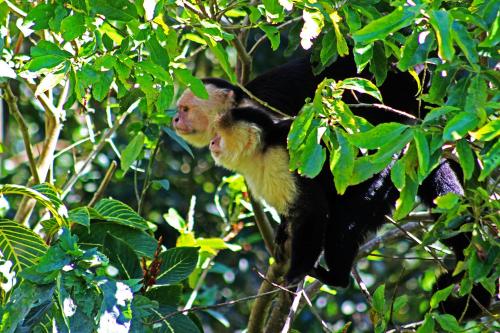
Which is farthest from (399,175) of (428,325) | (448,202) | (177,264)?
→ (177,264)

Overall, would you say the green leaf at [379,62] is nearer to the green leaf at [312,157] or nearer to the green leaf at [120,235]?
the green leaf at [312,157]

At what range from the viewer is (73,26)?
2174 millimetres

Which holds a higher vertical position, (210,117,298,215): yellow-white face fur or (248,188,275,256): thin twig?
(210,117,298,215): yellow-white face fur

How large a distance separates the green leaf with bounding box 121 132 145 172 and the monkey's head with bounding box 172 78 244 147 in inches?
19.8

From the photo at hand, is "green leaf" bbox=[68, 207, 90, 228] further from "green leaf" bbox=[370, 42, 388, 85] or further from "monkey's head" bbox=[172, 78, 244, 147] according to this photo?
"monkey's head" bbox=[172, 78, 244, 147]

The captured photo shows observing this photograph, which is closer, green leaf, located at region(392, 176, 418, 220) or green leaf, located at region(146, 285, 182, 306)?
green leaf, located at region(392, 176, 418, 220)

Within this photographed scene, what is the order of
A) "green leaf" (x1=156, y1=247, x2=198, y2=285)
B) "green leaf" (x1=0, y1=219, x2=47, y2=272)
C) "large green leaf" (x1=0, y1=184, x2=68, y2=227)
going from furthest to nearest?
"green leaf" (x1=156, y1=247, x2=198, y2=285) < "green leaf" (x1=0, y1=219, x2=47, y2=272) < "large green leaf" (x1=0, y1=184, x2=68, y2=227)

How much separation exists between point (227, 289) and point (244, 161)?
2382 millimetres

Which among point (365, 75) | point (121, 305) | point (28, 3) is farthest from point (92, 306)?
point (365, 75)

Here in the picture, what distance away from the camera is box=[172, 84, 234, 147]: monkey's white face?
12.1 ft

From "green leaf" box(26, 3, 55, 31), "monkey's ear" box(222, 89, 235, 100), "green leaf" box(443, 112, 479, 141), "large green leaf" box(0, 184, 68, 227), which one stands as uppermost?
"green leaf" box(443, 112, 479, 141)

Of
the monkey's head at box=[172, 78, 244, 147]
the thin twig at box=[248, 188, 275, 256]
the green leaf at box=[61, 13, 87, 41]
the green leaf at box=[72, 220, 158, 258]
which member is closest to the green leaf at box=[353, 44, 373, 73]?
the green leaf at box=[61, 13, 87, 41]

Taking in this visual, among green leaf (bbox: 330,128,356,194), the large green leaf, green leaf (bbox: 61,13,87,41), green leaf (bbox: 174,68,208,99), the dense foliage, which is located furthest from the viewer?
the large green leaf

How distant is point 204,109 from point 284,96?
1.31ft
